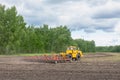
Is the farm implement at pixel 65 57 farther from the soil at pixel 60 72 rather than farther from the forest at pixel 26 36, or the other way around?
the forest at pixel 26 36

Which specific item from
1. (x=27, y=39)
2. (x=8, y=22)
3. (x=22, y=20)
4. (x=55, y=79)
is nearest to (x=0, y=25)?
(x=8, y=22)

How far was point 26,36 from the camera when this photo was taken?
96.1 m

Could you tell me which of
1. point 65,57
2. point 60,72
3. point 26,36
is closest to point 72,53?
point 65,57

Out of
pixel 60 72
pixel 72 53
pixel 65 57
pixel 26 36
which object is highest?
pixel 26 36

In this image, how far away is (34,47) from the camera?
103062 millimetres

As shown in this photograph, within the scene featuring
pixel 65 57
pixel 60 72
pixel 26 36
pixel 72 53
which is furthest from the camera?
pixel 26 36

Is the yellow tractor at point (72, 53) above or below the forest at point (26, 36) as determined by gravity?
below

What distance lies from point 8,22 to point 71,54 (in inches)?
1658

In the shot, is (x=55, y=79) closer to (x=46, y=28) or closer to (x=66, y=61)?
(x=66, y=61)

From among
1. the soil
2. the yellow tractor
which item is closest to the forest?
the yellow tractor

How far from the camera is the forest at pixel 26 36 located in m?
81.6

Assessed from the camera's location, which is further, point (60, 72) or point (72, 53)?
point (72, 53)

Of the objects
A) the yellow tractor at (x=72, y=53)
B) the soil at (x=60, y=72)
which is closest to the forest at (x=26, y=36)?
the yellow tractor at (x=72, y=53)

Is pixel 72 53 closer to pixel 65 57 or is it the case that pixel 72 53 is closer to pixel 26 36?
pixel 65 57
